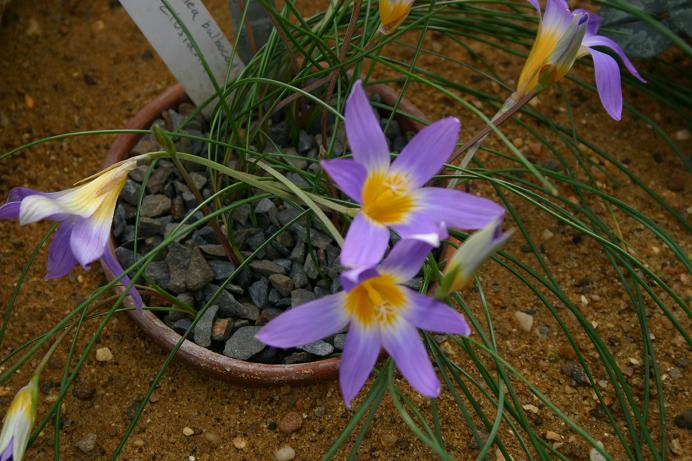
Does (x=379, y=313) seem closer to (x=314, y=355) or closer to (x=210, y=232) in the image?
(x=314, y=355)

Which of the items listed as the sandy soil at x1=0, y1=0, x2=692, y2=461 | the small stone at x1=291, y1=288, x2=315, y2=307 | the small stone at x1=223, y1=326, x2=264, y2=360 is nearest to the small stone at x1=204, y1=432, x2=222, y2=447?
the sandy soil at x1=0, y1=0, x2=692, y2=461

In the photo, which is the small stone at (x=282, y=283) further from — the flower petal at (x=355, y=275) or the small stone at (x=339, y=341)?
the flower petal at (x=355, y=275)

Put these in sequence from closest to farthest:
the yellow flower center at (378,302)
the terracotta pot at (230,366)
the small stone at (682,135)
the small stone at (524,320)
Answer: the yellow flower center at (378,302) < the terracotta pot at (230,366) < the small stone at (524,320) < the small stone at (682,135)

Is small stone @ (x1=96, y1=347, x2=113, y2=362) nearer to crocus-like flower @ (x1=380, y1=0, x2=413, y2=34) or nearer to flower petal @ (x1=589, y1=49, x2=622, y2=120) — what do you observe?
crocus-like flower @ (x1=380, y1=0, x2=413, y2=34)

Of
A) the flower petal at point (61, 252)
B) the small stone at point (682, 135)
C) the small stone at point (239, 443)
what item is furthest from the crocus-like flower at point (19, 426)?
the small stone at point (682, 135)

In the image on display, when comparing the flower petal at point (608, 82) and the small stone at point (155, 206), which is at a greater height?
the small stone at point (155, 206)

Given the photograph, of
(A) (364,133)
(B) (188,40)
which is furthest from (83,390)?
(A) (364,133)

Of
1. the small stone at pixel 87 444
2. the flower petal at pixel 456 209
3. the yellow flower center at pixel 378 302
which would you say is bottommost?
the small stone at pixel 87 444

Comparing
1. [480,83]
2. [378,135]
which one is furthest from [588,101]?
[378,135]
